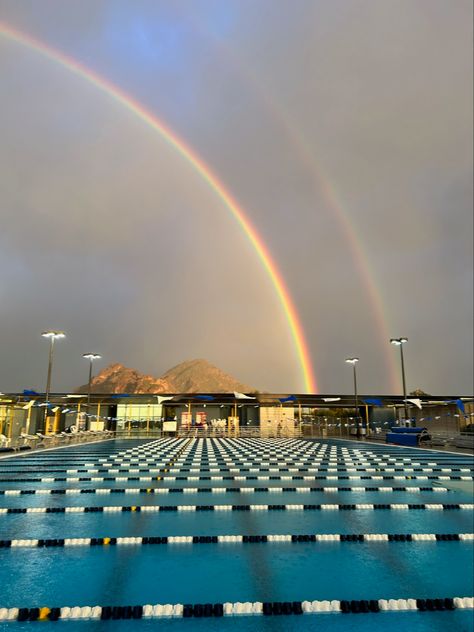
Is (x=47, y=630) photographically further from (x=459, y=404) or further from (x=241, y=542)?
(x=459, y=404)

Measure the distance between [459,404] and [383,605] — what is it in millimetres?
26514

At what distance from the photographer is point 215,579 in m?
4.88

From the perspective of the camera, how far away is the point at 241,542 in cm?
636

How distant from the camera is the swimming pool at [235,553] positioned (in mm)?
3972

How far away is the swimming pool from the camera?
397 cm

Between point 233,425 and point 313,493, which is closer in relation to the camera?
point 313,493

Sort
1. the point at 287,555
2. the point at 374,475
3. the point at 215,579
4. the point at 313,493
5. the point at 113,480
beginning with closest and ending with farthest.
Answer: the point at 215,579 → the point at 287,555 → the point at 313,493 → the point at 113,480 → the point at 374,475

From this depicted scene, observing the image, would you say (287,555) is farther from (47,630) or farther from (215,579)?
(47,630)

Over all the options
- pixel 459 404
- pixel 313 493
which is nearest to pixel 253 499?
pixel 313 493

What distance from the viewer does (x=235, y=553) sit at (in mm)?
5848

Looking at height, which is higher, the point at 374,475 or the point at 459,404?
the point at 459,404

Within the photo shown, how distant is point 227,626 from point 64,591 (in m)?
1.73

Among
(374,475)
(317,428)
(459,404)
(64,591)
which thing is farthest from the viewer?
(317,428)

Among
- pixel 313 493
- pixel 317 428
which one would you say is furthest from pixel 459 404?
pixel 313 493
